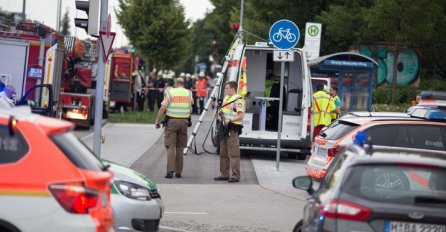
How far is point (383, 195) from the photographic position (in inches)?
269

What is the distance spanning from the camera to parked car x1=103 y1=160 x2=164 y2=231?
9031mm

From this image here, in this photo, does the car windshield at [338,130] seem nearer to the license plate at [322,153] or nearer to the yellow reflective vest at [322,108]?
the license plate at [322,153]

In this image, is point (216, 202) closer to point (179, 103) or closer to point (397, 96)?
point (179, 103)

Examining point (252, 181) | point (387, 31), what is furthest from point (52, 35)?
point (387, 31)

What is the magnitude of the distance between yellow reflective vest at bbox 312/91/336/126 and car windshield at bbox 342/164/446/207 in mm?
14192

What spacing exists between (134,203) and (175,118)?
6882 mm

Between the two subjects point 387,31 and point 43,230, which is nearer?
point 43,230

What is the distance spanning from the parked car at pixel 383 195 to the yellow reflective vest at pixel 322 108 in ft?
45.9

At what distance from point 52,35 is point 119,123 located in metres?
9.13

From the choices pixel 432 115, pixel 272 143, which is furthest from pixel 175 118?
pixel 432 115

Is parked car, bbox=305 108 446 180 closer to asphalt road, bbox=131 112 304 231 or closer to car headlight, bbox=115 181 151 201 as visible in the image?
asphalt road, bbox=131 112 304 231

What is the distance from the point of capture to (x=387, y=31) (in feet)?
108

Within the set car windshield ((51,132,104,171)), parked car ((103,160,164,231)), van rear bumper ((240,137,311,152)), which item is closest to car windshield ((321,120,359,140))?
parked car ((103,160,164,231))

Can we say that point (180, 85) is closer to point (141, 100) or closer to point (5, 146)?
point (5, 146)
